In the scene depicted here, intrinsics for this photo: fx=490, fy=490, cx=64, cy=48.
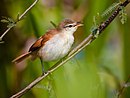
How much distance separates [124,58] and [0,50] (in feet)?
2.20

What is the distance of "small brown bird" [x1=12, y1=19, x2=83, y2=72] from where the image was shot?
1927 mm

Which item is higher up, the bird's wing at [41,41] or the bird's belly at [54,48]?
the bird's wing at [41,41]

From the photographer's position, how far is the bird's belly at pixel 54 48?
1.90m

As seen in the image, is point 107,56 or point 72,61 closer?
point 72,61

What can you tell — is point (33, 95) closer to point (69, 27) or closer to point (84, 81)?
point (69, 27)

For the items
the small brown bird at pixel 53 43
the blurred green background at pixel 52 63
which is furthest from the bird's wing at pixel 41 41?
the blurred green background at pixel 52 63

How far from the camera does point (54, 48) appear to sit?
6.40ft

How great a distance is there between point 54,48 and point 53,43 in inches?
0.9

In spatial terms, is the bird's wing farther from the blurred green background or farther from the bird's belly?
the blurred green background

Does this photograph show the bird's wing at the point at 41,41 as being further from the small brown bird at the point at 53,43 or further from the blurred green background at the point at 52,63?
the blurred green background at the point at 52,63

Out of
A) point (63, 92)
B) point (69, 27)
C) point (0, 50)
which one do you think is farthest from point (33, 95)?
point (63, 92)

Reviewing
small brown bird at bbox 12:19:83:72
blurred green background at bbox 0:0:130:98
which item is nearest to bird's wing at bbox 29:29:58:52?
small brown bird at bbox 12:19:83:72

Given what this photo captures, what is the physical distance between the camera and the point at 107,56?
9.93 ft

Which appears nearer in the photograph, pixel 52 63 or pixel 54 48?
pixel 54 48
